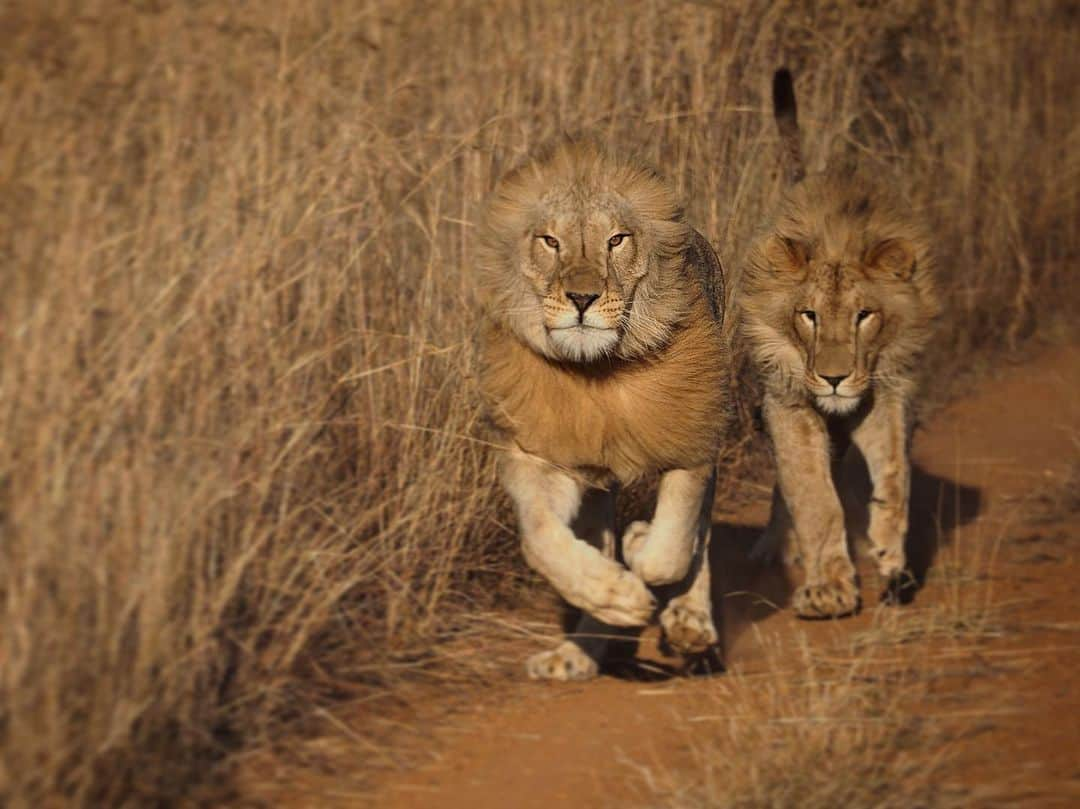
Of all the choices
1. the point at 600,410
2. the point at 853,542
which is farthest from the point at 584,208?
the point at 853,542

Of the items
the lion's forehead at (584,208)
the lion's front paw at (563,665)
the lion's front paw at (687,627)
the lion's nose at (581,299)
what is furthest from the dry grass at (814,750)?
the lion's forehead at (584,208)

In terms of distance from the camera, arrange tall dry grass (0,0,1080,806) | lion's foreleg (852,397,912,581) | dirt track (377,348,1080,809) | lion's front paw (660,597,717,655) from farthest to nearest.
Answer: lion's foreleg (852,397,912,581)
lion's front paw (660,597,717,655)
dirt track (377,348,1080,809)
tall dry grass (0,0,1080,806)

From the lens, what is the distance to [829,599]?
5.63 m

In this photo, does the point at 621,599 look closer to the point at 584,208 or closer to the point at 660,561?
the point at 660,561

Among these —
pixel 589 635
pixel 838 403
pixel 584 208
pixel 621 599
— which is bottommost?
pixel 589 635

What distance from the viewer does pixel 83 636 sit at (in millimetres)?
3729

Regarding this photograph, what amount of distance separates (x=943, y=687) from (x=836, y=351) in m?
1.41

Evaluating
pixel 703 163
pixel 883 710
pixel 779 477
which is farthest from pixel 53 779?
pixel 703 163

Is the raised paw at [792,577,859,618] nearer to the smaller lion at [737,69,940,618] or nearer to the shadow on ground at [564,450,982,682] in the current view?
the smaller lion at [737,69,940,618]

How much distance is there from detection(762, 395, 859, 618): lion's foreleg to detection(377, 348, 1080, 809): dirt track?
96 mm

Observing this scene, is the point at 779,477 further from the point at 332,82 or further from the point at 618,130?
the point at 332,82

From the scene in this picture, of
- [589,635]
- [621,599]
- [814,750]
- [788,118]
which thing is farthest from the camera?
[788,118]

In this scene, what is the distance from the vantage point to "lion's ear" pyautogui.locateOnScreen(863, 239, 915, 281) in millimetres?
5973

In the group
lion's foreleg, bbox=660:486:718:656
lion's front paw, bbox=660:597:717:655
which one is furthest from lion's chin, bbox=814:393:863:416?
lion's front paw, bbox=660:597:717:655
